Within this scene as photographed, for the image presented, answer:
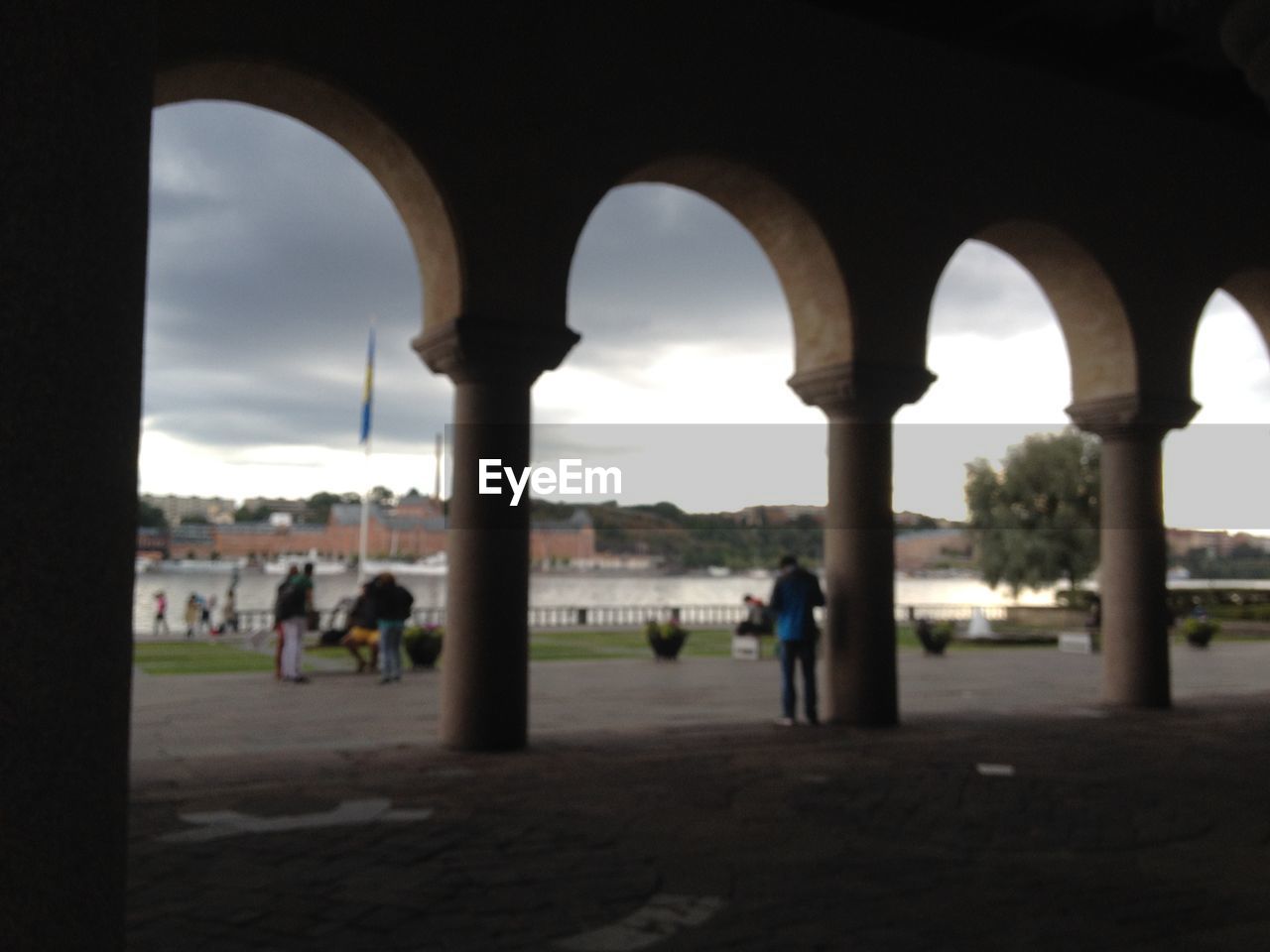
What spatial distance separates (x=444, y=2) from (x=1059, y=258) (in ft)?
21.3

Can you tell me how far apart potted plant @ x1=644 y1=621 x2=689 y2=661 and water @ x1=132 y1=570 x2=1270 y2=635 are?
2938cm

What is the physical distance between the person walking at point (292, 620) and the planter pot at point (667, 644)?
6.09 metres

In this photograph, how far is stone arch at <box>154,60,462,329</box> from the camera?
7.28 metres

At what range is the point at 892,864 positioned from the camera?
5125 mm

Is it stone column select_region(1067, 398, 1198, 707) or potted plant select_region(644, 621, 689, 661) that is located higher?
stone column select_region(1067, 398, 1198, 707)

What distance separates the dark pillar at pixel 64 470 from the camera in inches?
62.0

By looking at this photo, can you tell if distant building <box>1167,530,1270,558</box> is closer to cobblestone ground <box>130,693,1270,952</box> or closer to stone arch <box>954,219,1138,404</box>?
stone arch <box>954,219,1138,404</box>

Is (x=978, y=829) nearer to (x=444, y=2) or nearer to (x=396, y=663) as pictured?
(x=444, y=2)

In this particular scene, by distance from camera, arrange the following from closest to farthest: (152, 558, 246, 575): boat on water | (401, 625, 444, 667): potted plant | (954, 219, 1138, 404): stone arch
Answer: (954, 219, 1138, 404): stone arch, (401, 625, 444, 667): potted plant, (152, 558, 246, 575): boat on water

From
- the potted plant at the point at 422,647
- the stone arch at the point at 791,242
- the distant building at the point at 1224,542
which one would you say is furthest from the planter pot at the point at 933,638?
the stone arch at the point at 791,242

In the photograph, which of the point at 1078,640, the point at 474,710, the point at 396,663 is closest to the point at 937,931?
the point at 474,710

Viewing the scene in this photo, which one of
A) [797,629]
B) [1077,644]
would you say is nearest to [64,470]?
[797,629]

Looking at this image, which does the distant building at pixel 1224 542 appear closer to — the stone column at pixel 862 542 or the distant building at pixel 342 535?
the stone column at pixel 862 542

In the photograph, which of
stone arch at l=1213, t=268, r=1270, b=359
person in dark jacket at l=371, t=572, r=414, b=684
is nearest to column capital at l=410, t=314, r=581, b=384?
person in dark jacket at l=371, t=572, r=414, b=684
